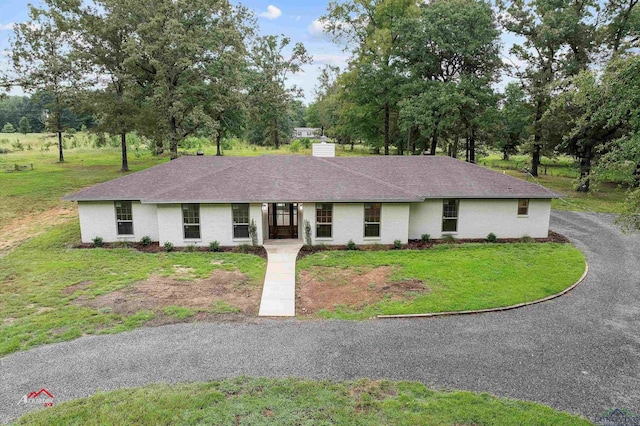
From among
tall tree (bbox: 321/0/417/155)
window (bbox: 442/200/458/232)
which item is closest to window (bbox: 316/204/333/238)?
window (bbox: 442/200/458/232)

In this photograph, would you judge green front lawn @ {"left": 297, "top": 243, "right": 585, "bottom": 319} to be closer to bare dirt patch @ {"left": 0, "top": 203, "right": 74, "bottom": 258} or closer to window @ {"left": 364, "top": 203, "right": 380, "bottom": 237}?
window @ {"left": 364, "top": 203, "right": 380, "bottom": 237}

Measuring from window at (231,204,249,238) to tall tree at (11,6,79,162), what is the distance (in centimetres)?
2109

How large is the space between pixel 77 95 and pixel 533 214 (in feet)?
107

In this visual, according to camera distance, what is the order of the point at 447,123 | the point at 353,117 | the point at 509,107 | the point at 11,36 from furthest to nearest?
the point at 353,117 → the point at 509,107 → the point at 447,123 → the point at 11,36

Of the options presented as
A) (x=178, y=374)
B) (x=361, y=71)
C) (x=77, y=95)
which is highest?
(x=361, y=71)

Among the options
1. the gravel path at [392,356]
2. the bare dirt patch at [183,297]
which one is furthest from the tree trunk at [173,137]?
the gravel path at [392,356]

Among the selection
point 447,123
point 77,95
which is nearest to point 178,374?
point 447,123

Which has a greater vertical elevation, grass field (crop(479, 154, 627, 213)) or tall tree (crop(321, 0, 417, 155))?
tall tree (crop(321, 0, 417, 155))

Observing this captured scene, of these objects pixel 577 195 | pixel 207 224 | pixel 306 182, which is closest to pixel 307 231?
pixel 306 182

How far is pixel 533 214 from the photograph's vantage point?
17938 millimetres

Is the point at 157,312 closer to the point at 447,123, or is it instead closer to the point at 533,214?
the point at 533,214

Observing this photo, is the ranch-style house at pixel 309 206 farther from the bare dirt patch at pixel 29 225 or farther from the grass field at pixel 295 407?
the grass field at pixel 295 407

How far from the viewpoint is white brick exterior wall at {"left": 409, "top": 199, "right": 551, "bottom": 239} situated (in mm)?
17594

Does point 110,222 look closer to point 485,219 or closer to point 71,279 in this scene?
point 71,279
